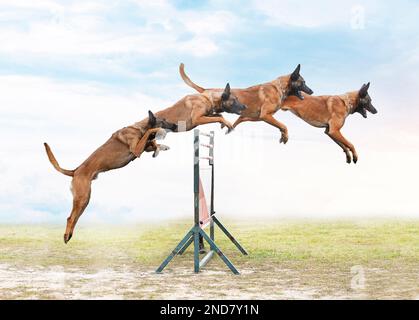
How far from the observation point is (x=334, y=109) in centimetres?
Answer: 924

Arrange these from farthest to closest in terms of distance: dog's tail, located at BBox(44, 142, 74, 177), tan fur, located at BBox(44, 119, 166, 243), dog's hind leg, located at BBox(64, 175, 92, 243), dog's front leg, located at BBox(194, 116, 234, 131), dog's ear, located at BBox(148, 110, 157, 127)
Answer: dog's tail, located at BBox(44, 142, 74, 177) → dog's hind leg, located at BBox(64, 175, 92, 243) → tan fur, located at BBox(44, 119, 166, 243) → dog's ear, located at BBox(148, 110, 157, 127) → dog's front leg, located at BBox(194, 116, 234, 131)

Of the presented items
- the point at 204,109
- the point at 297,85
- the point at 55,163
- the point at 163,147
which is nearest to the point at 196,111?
the point at 204,109

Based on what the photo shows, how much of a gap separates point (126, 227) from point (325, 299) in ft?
38.7

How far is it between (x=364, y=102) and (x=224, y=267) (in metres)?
4.17

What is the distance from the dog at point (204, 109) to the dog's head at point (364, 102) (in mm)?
1775

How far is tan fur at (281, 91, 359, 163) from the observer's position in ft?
30.2

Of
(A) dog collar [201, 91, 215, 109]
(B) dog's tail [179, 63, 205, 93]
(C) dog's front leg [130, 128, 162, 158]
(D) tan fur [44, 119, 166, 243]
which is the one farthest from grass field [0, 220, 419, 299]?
(B) dog's tail [179, 63, 205, 93]

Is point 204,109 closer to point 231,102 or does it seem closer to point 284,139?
point 231,102

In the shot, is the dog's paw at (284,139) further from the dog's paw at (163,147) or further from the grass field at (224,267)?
the grass field at (224,267)

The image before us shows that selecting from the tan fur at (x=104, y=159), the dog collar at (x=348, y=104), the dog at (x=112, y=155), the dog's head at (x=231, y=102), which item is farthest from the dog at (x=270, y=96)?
the tan fur at (x=104, y=159)

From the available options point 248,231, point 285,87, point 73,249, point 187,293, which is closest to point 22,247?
point 73,249

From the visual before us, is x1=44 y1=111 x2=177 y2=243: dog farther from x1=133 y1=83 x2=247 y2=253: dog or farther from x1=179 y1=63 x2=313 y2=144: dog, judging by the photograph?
x1=179 y1=63 x2=313 y2=144: dog

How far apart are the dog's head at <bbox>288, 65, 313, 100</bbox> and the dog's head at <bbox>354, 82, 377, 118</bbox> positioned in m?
0.76

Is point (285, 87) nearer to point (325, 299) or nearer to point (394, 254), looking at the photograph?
point (325, 299)
